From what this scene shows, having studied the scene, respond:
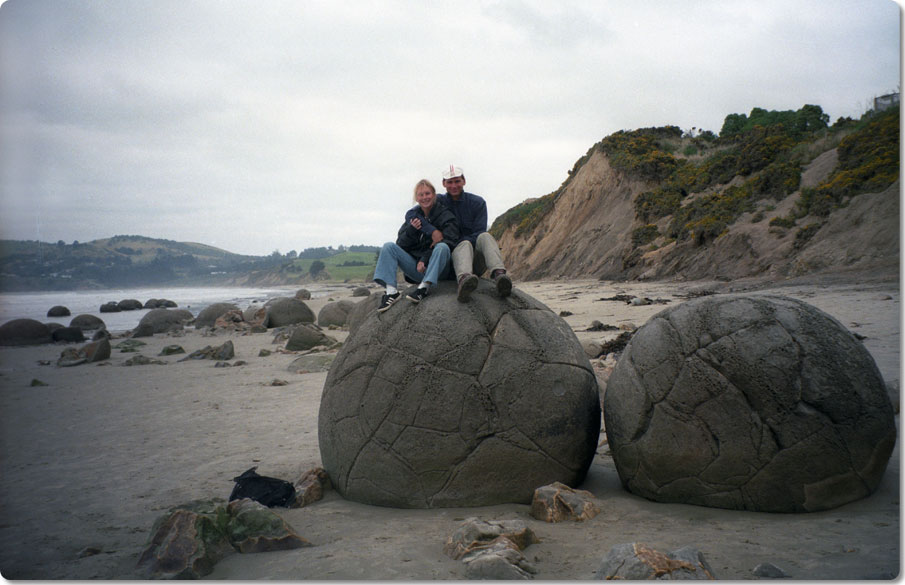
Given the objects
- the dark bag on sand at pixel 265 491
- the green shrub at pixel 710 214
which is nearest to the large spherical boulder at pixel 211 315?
the green shrub at pixel 710 214

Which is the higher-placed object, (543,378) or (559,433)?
(543,378)

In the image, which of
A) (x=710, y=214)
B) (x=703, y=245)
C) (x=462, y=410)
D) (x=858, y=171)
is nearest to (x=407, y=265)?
(x=462, y=410)

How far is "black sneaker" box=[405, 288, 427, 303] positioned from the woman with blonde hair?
0.10m

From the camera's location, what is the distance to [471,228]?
5309mm

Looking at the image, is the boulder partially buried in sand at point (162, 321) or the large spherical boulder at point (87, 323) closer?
the boulder partially buried in sand at point (162, 321)

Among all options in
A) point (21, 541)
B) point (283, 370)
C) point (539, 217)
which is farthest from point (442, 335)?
point (539, 217)

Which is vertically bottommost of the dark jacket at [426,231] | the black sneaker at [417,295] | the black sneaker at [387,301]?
the black sneaker at [387,301]

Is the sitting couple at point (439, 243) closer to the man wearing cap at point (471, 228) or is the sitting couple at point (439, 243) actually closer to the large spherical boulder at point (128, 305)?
the man wearing cap at point (471, 228)

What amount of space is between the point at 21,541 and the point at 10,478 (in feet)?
7.57

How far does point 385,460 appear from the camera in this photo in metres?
4.48

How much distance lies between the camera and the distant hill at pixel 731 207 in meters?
16.0

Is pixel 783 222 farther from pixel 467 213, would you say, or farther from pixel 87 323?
pixel 87 323

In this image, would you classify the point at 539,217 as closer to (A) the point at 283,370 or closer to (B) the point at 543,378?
(A) the point at 283,370

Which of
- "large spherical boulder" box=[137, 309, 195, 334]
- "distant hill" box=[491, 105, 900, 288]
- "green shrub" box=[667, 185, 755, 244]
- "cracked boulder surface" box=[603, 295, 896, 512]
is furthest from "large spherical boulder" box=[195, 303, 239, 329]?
"cracked boulder surface" box=[603, 295, 896, 512]
